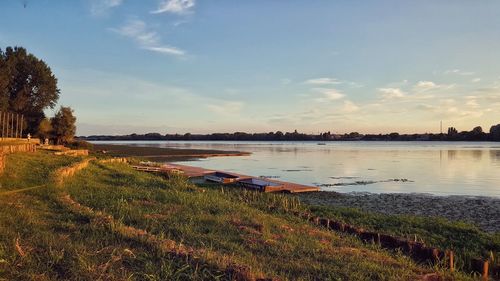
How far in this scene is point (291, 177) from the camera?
34875mm

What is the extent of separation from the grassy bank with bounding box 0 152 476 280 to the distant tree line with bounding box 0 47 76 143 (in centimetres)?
4739

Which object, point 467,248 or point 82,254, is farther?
point 467,248

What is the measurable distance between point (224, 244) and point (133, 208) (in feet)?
14.1

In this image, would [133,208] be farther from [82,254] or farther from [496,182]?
[496,182]

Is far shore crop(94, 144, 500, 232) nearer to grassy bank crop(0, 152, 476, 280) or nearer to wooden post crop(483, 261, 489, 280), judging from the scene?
wooden post crop(483, 261, 489, 280)

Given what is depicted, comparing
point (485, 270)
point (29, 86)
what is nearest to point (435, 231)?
point (485, 270)

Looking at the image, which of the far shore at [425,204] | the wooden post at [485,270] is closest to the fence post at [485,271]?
the wooden post at [485,270]

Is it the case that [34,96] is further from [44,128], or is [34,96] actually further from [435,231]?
[435,231]

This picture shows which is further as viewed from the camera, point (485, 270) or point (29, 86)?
point (29, 86)

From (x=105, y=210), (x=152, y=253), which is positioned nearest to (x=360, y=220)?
(x=105, y=210)

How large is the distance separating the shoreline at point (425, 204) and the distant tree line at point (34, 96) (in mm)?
43616

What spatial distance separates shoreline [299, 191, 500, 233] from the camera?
56.9ft

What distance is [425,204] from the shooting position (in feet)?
67.5

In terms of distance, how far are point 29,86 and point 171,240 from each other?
2270 inches
